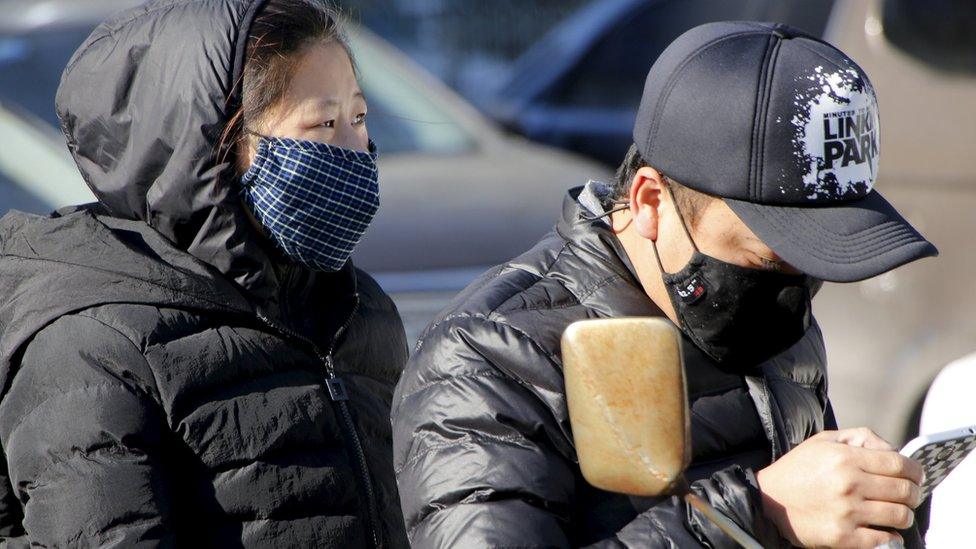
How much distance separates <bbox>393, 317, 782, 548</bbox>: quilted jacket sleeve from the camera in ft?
5.00

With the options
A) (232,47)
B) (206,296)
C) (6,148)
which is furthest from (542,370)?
(6,148)

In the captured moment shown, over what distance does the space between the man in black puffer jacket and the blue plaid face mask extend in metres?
0.61

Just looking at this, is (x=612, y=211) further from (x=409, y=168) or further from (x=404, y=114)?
(x=404, y=114)

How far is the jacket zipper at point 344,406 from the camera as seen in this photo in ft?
7.02

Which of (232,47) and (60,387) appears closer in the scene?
(60,387)

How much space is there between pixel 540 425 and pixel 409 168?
368cm

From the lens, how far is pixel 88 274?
2.07m

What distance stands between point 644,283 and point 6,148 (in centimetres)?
331

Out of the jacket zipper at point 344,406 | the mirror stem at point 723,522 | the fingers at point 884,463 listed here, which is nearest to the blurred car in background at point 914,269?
the jacket zipper at point 344,406

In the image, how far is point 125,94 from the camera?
2217 mm

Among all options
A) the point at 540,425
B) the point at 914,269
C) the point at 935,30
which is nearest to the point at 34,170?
the point at 914,269

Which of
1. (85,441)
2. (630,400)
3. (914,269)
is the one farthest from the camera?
(914,269)

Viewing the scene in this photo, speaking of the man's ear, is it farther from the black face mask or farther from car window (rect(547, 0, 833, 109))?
car window (rect(547, 0, 833, 109))

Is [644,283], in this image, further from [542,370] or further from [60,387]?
[60,387]
